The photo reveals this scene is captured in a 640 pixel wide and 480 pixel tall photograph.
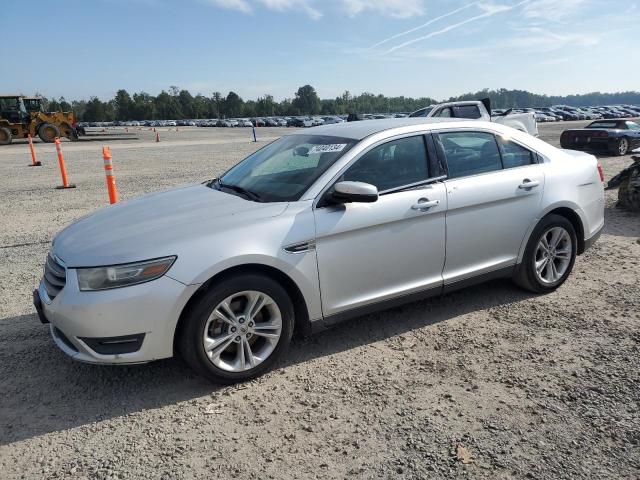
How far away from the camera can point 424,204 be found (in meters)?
3.79

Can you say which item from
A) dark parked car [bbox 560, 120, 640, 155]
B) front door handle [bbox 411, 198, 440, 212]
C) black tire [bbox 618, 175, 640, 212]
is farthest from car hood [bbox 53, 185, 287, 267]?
dark parked car [bbox 560, 120, 640, 155]

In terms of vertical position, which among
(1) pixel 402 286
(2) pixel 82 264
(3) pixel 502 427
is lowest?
(3) pixel 502 427

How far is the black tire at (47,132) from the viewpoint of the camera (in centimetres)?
3066

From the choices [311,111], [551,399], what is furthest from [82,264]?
[311,111]

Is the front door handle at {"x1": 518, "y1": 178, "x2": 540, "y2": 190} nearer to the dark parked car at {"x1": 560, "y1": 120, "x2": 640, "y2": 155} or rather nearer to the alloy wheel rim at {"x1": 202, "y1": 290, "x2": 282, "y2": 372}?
the alloy wheel rim at {"x1": 202, "y1": 290, "x2": 282, "y2": 372}

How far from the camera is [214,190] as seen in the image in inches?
165

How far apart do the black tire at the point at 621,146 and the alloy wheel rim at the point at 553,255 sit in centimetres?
1412

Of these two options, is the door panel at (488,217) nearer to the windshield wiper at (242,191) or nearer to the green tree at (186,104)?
the windshield wiper at (242,191)

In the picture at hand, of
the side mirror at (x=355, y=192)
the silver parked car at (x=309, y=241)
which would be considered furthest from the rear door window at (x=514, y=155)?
the side mirror at (x=355, y=192)

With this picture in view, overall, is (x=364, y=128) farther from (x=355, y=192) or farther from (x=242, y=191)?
(x=242, y=191)

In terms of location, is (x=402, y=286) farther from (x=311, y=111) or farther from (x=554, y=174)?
(x=311, y=111)

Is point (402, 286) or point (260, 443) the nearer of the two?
point (260, 443)

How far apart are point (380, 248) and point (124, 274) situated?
5.74 feet

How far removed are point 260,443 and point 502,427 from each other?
1.37 metres
